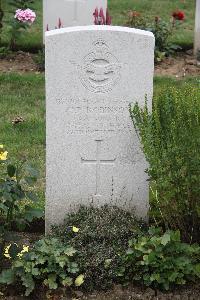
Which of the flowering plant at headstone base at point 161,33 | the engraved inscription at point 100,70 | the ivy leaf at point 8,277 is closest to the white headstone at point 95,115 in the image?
the engraved inscription at point 100,70

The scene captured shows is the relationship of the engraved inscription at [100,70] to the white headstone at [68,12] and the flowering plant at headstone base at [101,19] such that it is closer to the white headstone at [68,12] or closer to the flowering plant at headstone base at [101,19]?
the flowering plant at headstone base at [101,19]

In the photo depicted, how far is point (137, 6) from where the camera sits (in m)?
12.4

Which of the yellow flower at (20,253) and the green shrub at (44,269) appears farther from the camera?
the yellow flower at (20,253)

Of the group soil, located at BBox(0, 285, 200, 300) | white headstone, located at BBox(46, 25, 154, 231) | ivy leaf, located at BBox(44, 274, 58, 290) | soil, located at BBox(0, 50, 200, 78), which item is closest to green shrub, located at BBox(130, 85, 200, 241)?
white headstone, located at BBox(46, 25, 154, 231)

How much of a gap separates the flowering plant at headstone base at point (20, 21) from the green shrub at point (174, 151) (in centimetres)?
445

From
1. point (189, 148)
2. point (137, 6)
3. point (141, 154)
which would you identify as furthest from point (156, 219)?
point (137, 6)

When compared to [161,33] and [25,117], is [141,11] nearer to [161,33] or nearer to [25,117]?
[161,33]

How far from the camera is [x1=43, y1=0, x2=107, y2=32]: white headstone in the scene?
30.4ft

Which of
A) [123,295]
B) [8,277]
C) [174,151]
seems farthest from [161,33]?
[8,277]

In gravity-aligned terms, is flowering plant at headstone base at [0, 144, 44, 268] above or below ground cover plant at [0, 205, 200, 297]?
above

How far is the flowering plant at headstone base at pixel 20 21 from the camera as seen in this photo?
353 inches

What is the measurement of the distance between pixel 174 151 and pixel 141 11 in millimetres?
7860

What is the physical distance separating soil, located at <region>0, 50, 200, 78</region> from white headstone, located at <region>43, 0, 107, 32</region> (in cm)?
50

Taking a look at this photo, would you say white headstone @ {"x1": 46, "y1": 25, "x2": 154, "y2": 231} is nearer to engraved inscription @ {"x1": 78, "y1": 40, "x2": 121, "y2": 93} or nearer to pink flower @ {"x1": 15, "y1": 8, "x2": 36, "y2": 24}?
engraved inscription @ {"x1": 78, "y1": 40, "x2": 121, "y2": 93}
